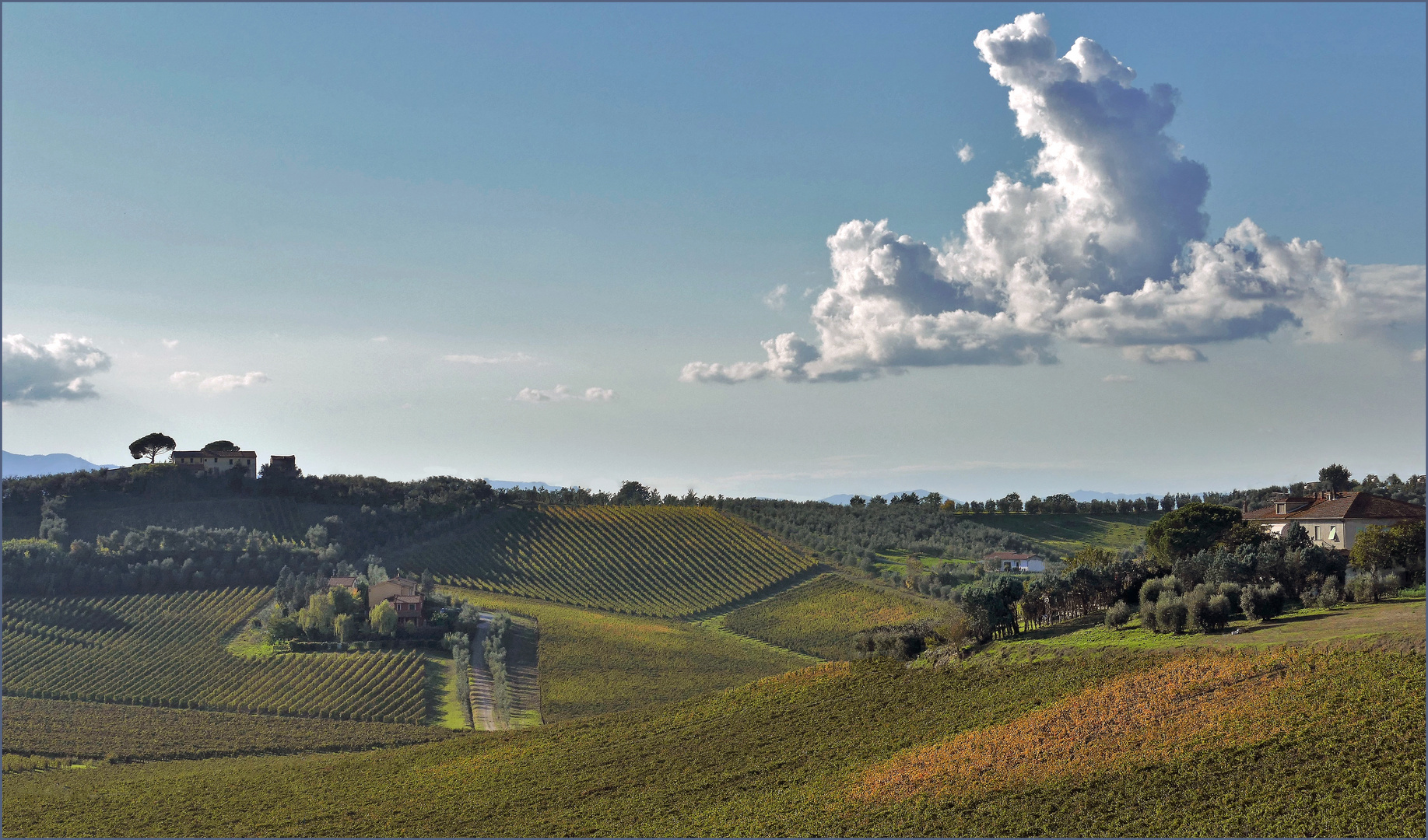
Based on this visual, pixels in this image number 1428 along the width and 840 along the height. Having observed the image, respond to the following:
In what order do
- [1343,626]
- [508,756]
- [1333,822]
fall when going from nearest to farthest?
[1333,822] < [1343,626] < [508,756]

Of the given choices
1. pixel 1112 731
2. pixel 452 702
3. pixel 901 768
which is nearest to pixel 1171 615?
pixel 1112 731

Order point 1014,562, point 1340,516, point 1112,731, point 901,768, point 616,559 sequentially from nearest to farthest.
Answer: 1. point 1112,731
2. point 901,768
3. point 1340,516
4. point 1014,562
5. point 616,559

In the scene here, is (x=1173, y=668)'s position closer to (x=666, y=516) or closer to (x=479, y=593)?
(x=479, y=593)

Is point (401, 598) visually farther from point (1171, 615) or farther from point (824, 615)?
point (1171, 615)

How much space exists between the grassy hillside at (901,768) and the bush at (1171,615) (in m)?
4.14

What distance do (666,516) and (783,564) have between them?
77.5ft

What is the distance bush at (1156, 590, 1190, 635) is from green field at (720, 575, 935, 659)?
36921 mm

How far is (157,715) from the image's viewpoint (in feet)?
217

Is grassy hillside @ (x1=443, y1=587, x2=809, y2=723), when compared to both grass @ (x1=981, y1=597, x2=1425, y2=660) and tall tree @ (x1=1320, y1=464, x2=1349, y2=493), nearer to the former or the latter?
grass @ (x1=981, y1=597, x2=1425, y2=660)

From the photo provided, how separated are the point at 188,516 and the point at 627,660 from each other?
2823 inches

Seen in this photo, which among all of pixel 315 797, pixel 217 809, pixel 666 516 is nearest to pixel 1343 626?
pixel 315 797

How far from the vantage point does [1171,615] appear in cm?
4312

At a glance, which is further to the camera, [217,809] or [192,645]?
[192,645]

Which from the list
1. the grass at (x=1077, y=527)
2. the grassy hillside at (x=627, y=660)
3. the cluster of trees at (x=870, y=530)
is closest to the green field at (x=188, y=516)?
the grassy hillside at (x=627, y=660)
